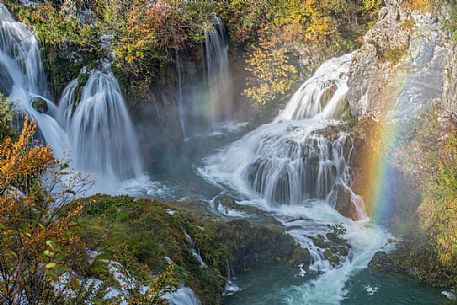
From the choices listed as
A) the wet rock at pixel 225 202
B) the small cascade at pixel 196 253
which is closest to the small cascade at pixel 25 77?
the wet rock at pixel 225 202

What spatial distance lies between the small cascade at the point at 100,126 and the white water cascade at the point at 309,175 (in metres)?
3.91

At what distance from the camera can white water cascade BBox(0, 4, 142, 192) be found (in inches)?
636

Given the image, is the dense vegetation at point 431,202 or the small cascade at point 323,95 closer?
the dense vegetation at point 431,202

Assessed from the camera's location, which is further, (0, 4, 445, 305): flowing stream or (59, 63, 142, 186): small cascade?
(59, 63, 142, 186): small cascade

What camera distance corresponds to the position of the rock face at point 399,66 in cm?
1580

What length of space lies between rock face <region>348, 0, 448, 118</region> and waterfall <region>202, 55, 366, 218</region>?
1590mm

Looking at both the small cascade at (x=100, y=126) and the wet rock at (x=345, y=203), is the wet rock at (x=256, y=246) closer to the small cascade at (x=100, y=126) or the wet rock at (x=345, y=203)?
the wet rock at (x=345, y=203)

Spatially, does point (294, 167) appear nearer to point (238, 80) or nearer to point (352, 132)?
point (352, 132)

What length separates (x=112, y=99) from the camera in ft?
58.5

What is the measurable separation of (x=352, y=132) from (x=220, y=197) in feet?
20.2

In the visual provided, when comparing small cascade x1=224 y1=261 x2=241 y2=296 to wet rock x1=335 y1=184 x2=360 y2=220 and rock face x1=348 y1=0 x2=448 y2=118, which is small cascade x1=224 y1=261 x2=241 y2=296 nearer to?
wet rock x1=335 y1=184 x2=360 y2=220

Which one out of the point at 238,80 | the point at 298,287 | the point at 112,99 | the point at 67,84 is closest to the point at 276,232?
the point at 298,287

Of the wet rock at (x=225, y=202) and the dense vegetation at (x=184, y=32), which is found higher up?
the dense vegetation at (x=184, y=32)

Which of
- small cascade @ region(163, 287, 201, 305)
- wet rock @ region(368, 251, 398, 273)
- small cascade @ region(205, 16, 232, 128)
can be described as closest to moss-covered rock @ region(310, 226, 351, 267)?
wet rock @ region(368, 251, 398, 273)
